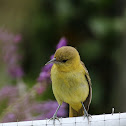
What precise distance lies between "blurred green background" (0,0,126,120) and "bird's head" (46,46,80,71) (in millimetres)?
1040

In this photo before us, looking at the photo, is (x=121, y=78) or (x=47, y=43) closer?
(x=47, y=43)

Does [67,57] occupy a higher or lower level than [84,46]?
lower

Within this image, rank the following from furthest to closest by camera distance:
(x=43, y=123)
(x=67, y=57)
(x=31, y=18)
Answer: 1. (x=31, y=18)
2. (x=67, y=57)
3. (x=43, y=123)

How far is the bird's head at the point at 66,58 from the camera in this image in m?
1.50

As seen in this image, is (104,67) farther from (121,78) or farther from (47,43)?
(47,43)

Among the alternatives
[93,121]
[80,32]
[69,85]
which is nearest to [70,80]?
[69,85]

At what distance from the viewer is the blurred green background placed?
2.74 meters

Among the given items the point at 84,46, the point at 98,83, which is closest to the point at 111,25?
the point at 84,46

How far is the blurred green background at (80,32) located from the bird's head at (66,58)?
104 centimetres

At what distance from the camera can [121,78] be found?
3.13m

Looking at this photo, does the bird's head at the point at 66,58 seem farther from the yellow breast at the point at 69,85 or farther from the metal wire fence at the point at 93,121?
the metal wire fence at the point at 93,121

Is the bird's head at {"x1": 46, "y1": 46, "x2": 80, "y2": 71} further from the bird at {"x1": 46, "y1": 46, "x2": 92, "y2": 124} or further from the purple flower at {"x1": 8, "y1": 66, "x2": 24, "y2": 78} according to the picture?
the purple flower at {"x1": 8, "y1": 66, "x2": 24, "y2": 78}

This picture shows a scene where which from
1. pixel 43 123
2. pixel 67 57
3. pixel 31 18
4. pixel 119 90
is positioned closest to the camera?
pixel 43 123

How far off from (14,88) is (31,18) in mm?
1236
